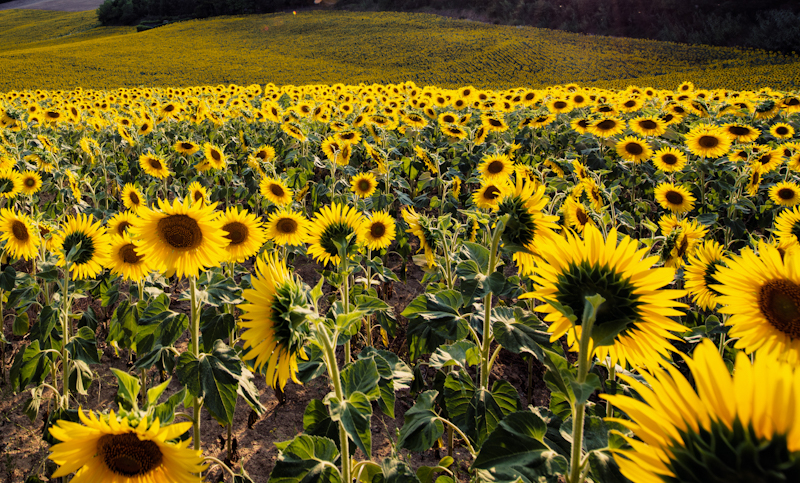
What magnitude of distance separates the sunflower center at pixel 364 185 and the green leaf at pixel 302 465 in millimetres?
3261

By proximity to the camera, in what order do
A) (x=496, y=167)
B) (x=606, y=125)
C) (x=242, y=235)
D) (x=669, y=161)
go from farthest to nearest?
1. (x=606, y=125)
2. (x=669, y=161)
3. (x=496, y=167)
4. (x=242, y=235)

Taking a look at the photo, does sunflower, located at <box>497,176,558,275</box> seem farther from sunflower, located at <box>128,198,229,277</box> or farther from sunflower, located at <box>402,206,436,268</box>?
sunflower, located at <box>128,198,229,277</box>

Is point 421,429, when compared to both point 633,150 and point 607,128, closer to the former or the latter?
point 633,150

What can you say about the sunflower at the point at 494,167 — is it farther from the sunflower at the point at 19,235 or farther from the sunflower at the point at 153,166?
the sunflower at the point at 19,235

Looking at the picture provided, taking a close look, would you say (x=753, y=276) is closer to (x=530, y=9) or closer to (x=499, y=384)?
(x=499, y=384)

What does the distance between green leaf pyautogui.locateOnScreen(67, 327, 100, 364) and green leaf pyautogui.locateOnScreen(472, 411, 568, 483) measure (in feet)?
6.98

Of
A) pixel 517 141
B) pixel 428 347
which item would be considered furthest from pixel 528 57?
pixel 428 347

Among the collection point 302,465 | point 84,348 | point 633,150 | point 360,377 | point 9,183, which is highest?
point 633,150

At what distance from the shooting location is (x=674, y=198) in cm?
395

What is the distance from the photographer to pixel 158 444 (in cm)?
105

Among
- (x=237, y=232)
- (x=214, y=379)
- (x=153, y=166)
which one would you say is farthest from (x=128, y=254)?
(x=153, y=166)

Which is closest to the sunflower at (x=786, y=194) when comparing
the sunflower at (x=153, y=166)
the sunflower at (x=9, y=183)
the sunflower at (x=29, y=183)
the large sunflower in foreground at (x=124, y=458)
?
the large sunflower in foreground at (x=124, y=458)

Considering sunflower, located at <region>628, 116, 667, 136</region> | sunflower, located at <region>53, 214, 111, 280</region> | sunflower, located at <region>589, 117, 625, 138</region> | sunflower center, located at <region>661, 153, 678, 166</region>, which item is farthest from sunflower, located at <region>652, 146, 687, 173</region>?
sunflower, located at <region>53, 214, 111, 280</region>

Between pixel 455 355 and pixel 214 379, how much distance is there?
0.96m
